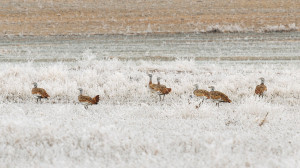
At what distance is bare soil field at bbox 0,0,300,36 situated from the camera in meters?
31.9

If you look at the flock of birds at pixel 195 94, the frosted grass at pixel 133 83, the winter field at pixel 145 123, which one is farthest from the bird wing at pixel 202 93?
the frosted grass at pixel 133 83

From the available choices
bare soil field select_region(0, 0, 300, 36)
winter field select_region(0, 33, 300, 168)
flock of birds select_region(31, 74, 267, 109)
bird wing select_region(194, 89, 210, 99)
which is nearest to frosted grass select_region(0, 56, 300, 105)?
winter field select_region(0, 33, 300, 168)

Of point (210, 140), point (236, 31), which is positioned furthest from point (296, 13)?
point (210, 140)

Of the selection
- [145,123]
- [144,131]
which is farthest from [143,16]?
[144,131]

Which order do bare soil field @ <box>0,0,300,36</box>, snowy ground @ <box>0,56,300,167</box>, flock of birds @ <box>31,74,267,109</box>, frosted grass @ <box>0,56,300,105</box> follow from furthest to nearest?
bare soil field @ <box>0,0,300,36</box> → frosted grass @ <box>0,56,300,105</box> → flock of birds @ <box>31,74,267,109</box> → snowy ground @ <box>0,56,300,167</box>

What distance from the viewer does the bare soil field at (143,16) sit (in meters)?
31.9

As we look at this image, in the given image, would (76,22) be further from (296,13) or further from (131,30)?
(296,13)

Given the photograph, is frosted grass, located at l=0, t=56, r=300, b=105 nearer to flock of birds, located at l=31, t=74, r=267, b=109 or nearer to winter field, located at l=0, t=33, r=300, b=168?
winter field, located at l=0, t=33, r=300, b=168

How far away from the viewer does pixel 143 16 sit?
36.7 m

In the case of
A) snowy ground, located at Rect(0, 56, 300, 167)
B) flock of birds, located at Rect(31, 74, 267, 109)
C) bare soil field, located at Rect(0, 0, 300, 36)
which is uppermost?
→ bare soil field, located at Rect(0, 0, 300, 36)

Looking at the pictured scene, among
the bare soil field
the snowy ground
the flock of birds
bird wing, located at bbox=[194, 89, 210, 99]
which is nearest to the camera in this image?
the snowy ground

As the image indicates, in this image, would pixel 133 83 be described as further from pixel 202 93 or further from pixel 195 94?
pixel 202 93

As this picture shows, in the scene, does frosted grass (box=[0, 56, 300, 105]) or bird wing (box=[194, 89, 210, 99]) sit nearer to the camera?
bird wing (box=[194, 89, 210, 99])

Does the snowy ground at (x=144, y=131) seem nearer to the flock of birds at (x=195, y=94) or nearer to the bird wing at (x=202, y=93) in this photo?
the flock of birds at (x=195, y=94)
